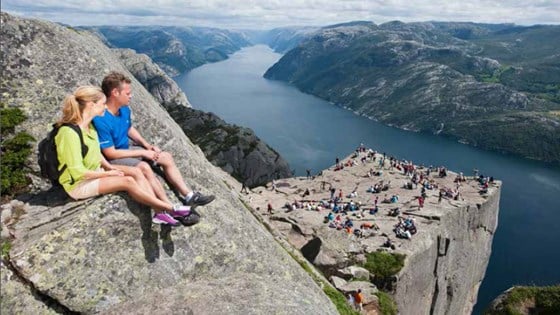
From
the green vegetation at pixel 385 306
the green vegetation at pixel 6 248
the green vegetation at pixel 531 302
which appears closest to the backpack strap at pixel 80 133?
the green vegetation at pixel 6 248

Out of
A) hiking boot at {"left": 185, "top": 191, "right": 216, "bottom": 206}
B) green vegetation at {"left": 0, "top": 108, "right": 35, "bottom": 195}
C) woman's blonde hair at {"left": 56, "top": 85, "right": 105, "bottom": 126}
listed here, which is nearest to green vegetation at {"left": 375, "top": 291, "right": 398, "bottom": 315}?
hiking boot at {"left": 185, "top": 191, "right": 216, "bottom": 206}

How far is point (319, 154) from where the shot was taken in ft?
648

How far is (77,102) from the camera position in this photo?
1071cm

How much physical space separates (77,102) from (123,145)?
7.32 feet

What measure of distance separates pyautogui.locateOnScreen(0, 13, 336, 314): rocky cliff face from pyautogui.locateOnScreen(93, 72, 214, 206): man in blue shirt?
0.90m

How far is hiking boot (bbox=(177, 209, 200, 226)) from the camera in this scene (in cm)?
1160

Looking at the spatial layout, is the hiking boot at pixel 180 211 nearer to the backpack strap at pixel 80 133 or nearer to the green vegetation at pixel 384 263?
the backpack strap at pixel 80 133

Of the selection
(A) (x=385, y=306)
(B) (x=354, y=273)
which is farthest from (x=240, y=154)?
(A) (x=385, y=306)

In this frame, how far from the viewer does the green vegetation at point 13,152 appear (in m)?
12.2

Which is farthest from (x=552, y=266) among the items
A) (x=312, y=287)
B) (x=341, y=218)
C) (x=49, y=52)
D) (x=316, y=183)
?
(x=49, y=52)

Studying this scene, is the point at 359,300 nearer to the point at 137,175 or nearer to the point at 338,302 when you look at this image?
the point at 338,302

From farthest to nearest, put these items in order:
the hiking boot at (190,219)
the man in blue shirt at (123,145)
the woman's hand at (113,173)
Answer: the man in blue shirt at (123,145) → the hiking boot at (190,219) → the woman's hand at (113,173)

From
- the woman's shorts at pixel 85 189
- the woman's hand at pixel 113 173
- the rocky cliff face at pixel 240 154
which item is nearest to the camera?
the woman's shorts at pixel 85 189

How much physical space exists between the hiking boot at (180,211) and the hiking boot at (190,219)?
0.32 ft
